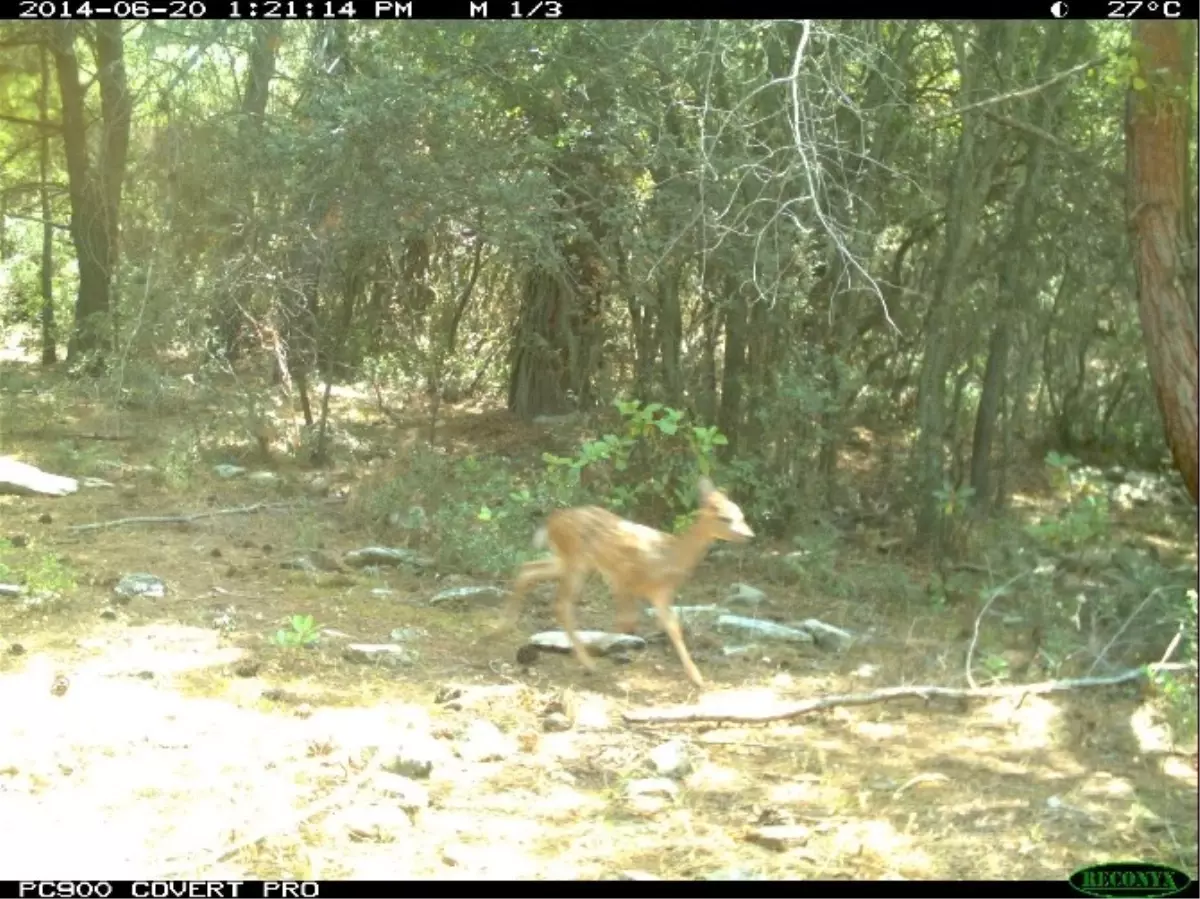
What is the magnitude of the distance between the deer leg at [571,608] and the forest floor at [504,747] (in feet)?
0.36

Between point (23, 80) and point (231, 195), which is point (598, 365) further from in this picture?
point (23, 80)

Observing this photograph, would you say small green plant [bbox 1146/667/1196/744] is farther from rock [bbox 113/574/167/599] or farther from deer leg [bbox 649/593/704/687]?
rock [bbox 113/574/167/599]

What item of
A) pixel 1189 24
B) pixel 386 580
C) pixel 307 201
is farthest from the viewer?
pixel 307 201

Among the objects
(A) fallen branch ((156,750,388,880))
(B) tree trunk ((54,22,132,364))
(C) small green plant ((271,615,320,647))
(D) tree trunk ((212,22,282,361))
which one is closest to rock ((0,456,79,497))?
(B) tree trunk ((54,22,132,364))

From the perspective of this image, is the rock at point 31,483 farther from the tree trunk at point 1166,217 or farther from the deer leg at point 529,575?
the tree trunk at point 1166,217

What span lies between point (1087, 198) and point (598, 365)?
4.05m

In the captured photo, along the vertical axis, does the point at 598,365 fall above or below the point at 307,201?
below

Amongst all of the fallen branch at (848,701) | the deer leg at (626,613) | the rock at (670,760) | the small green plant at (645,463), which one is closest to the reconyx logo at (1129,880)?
the fallen branch at (848,701)

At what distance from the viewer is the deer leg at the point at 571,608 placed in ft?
22.8

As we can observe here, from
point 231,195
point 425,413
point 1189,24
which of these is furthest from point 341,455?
point 1189,24

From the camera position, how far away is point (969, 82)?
9078mm

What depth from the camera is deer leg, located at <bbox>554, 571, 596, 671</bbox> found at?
696cm

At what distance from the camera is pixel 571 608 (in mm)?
7035

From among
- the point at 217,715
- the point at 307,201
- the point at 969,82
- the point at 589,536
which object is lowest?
the point at 217,715
